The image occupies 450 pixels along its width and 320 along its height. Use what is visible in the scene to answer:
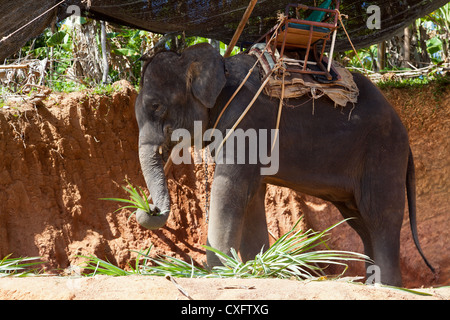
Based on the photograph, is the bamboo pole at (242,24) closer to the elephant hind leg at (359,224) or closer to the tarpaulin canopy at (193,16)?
the tarpaulin canopy at (193,16)

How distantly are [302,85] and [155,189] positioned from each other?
54.7 inches

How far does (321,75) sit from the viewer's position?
5.83 m

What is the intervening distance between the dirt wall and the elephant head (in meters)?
1.71

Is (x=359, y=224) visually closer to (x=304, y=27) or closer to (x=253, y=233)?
(x=253, y=233)

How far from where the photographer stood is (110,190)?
7465 millimetres

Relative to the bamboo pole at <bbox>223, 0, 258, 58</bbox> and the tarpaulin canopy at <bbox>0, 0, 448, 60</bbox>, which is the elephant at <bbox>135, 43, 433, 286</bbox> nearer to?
the bamboo pole at <bbox>223, 0, 258, 58</bbox>

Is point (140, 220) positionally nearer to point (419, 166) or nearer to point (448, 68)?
point (419, 166)

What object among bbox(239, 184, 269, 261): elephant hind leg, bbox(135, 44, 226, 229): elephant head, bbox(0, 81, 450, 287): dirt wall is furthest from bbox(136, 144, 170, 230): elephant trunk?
bbox(0, 81, 450, 287): dirt wall

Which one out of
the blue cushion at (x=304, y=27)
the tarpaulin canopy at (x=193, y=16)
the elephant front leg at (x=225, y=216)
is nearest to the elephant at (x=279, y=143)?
the elephant front leg at (x=225, y=216)

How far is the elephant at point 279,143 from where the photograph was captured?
217 inches

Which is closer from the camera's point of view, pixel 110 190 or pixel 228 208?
pixel 228 208

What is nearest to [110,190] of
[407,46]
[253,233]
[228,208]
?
[253,233]

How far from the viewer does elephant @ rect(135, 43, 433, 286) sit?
5520 mm

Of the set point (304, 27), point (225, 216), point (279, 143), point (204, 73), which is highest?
point (304, 27)
